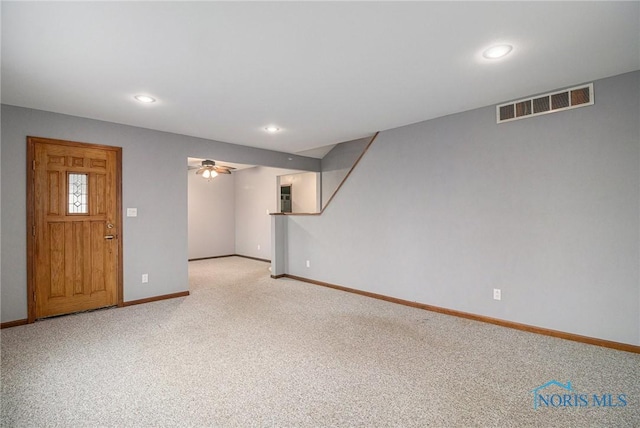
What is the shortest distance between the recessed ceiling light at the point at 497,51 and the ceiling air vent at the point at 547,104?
111 centimetres

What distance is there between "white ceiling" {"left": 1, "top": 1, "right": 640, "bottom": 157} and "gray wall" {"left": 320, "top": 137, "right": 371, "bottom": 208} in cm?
282

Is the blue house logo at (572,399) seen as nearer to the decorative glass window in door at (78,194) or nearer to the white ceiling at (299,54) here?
the white ceiling at (299,54)

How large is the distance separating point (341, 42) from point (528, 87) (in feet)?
6.66

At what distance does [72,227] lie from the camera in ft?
12.5

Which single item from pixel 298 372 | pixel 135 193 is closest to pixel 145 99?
pixel 135 193

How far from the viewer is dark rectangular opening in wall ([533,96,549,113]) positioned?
10.2 feet

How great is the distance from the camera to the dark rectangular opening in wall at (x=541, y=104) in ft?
10.2

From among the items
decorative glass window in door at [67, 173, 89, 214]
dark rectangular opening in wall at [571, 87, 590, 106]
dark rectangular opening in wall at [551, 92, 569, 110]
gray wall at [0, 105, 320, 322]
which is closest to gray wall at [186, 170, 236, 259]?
gray wall at [0, 105, 320, 322]

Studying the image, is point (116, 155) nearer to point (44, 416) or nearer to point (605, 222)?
point (44, 416)

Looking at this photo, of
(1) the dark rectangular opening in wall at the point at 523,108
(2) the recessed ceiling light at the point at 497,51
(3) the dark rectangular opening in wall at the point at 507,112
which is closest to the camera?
(2) the recessed ceiling light at the point at 497,51

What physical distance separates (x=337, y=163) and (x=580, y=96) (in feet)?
14.7

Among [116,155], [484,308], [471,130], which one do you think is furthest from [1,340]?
[471,130]

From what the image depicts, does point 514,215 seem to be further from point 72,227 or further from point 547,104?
point 72,227

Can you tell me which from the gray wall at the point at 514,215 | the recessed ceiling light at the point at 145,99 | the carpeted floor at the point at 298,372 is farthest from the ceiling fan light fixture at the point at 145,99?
the gray wall at the point at 514,215
